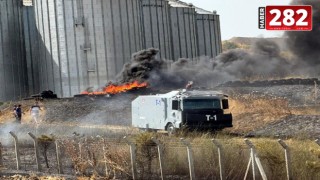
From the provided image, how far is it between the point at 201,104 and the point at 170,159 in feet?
45.4

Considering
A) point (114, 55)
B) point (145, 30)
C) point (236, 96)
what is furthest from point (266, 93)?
point (145, 30)

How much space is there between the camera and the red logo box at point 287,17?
69.1ft

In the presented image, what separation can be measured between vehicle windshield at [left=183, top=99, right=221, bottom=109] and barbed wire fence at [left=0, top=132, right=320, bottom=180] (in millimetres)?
11239

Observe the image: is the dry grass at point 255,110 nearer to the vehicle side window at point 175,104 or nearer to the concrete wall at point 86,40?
the vehicle side window at point 175,104

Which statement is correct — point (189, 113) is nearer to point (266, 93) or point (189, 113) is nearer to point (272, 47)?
point (266, 93)

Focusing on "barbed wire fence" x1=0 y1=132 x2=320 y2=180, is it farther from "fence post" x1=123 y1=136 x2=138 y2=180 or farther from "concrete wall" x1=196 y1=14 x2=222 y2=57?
"concrete wall" x1=196 y1=14 x2=222 y2=57

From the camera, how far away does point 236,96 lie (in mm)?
48500

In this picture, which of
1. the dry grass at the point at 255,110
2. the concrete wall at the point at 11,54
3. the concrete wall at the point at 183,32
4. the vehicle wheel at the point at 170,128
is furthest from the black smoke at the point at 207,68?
the vehicle wheel at the point at 170,128

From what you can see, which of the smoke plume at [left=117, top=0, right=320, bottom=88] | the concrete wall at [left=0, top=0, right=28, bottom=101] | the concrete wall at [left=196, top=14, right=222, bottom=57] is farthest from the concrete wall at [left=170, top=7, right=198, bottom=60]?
the concrete wall at [left=0, top=0, right=28, bottom=101]

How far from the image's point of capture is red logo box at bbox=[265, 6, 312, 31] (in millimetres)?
21062

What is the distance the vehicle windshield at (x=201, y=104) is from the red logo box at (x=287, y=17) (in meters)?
10.2

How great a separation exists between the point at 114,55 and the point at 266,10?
4419 cm

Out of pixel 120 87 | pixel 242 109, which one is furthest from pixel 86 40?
pixel 242 109

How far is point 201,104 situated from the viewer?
1245 inches
